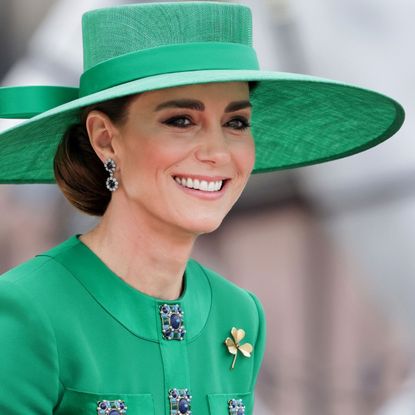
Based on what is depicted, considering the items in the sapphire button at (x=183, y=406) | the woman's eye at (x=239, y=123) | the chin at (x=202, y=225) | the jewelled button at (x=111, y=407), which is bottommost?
the sapphire button at (x=183, y=406)

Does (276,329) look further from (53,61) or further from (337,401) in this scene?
(53,61)

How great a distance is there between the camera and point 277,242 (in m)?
4.18

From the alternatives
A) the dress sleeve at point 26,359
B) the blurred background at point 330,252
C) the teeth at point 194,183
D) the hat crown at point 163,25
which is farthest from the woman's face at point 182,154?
the blurred background at point 330,252

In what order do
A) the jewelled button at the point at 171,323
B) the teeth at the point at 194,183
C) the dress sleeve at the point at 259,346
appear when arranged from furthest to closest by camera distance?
the dress sleeve at the point at 259,346, the jewelled button at the point at 171,323, the teeth at the point at 194,183

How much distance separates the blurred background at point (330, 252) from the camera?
416cm

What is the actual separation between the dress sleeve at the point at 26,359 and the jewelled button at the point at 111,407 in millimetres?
93

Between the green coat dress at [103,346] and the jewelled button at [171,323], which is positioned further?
the jewelled button at [171,323]

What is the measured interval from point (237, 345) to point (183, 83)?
0.72 metres

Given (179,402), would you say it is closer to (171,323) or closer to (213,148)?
(171,323)

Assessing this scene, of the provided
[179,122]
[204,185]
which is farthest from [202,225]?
[179,122]

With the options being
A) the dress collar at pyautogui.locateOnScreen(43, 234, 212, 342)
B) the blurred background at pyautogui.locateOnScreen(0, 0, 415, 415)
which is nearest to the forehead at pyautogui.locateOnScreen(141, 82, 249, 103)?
the dress collar at pyautogui.locateOnScreen(43, 234, 212, 342)

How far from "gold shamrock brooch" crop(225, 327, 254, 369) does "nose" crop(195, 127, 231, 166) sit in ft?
1.55

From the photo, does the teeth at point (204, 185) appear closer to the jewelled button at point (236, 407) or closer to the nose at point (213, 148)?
the nose at point (213, 148)

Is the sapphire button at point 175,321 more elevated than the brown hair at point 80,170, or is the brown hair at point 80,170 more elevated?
the brown hair at point 80,170
